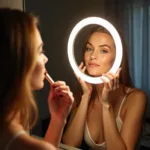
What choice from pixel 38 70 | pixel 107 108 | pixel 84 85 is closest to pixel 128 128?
pixel 107 108

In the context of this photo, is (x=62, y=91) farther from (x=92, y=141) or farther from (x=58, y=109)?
(x=92, y=141)

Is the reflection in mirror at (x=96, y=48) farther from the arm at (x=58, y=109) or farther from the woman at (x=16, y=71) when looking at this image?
the woman at (x=16, y=71)

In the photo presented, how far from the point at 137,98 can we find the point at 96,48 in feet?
0.68

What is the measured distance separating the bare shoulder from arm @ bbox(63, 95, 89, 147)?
0.17 meters

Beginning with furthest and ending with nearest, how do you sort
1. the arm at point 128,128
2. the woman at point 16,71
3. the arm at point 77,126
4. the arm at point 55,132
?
1. the arm at point 77,126
2. the arm at point 128,128
3. the arm at point 55,132
4. the woman at point 16,71

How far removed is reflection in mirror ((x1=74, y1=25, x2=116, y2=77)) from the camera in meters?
0.85

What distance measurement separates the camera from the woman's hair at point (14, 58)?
525 mm

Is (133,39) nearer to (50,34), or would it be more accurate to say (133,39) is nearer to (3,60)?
(50,34)

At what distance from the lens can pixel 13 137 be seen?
53 cm

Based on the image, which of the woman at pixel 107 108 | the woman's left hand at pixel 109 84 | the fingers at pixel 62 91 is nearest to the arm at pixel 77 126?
the woman at pixel 107 108

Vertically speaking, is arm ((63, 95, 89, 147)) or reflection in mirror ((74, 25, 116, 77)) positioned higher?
reflection in mirror ((74, 25, 116, 77))

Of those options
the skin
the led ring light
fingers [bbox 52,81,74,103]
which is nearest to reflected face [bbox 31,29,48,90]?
the skin

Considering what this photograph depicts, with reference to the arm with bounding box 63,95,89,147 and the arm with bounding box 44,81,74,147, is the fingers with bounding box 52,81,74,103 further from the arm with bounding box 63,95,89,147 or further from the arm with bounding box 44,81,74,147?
the arm with bounding box 63,95,89,147

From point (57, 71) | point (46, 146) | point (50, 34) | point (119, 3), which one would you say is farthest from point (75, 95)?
point (46, 146)
